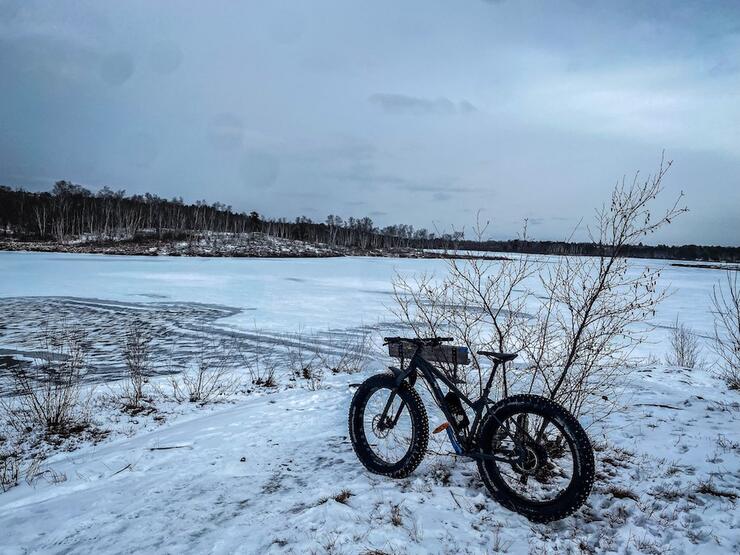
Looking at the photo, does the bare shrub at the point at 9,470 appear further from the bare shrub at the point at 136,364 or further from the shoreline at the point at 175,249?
the shoreline at the point at 175,249

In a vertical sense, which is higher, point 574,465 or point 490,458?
point 574,465

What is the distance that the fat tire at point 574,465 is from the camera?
110 inches

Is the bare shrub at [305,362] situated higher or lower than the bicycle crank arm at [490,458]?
lower

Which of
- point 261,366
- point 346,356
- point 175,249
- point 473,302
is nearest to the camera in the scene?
point 473,302

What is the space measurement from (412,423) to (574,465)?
1321 mm

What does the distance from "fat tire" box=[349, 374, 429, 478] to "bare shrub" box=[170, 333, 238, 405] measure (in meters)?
3.53

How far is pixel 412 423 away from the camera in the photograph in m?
3.68

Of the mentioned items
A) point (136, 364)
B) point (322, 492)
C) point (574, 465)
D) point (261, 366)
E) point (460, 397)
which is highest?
point (460, 397)

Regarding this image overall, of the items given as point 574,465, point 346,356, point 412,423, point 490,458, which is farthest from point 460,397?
point 346,356

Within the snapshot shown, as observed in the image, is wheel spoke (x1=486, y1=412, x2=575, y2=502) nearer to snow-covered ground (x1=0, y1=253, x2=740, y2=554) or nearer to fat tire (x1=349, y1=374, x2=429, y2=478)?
A: snow-covered ground (x1=0, y1=253, x2=740, y2=554)

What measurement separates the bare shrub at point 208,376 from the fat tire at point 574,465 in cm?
481

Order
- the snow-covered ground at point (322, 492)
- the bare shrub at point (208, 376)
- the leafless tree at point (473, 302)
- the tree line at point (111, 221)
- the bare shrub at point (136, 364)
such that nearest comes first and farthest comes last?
the snow-covered ground at point (322, 492), the leafless tree at point (473, 302), the bare shrub at point (136, 364), the bare shrub at point (208, 376), the tree line at point (111, 221)

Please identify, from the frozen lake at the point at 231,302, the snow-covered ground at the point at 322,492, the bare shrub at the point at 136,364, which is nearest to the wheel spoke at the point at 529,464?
the snow-covered ground at the point at 322,492

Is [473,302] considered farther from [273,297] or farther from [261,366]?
[273,297]
